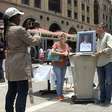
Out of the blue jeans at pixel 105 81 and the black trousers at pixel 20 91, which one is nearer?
the black trousers at pixel 20 91

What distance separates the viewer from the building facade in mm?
47969

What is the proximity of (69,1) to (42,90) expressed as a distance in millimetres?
49844

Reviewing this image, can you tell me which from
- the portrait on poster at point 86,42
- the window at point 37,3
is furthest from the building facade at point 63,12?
the portrait on poster at point 86,42

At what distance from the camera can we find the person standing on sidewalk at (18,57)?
6.66 metres

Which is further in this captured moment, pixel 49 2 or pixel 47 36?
pixel 49 2

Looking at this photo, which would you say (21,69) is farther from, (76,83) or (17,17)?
(76,83)

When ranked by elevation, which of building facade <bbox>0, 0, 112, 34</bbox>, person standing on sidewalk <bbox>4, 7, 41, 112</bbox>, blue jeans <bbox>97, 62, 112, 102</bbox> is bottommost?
blue jeans <bbox>97, 62, 112, 102</bbox>

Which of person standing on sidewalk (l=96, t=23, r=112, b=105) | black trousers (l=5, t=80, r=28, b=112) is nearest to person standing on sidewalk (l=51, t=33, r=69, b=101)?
person standing on sidewalk (l=96, t=23, r=112, b=105)

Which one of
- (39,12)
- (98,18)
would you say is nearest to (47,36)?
(39,12)

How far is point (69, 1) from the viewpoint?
61.5 m

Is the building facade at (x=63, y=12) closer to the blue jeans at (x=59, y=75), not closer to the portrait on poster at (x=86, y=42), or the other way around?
the blue jeans at (x=59, y=75)

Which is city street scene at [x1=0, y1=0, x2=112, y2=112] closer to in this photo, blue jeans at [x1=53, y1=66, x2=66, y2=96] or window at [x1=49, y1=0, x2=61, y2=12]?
blue jeans at [x1=53, y1=66, x2=66, y2=96]

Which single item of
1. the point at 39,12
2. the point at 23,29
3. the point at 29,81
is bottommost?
the point at 29,81

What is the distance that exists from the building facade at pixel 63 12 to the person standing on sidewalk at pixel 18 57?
30621mm
